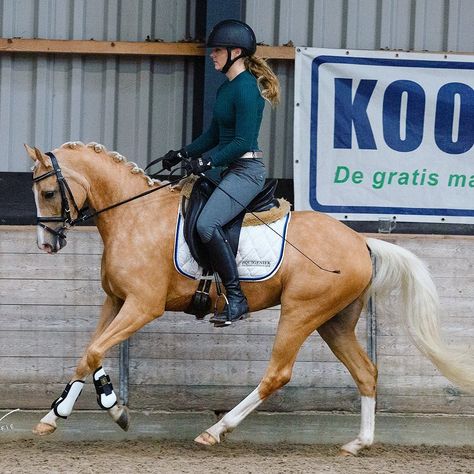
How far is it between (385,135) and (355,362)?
7.00ft

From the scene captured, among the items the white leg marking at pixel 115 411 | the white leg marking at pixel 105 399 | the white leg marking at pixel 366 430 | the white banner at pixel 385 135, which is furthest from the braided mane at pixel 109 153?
the white leg marking at pixel 366 430

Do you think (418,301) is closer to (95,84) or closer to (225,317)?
(225,317)

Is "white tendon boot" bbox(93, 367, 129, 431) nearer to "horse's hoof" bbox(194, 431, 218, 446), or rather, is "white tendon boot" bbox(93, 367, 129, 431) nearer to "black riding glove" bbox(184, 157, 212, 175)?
"horse's hoof" bbox(194, 431, 218, 446)

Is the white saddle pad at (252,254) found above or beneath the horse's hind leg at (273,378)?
above

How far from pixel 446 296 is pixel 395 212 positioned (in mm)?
784

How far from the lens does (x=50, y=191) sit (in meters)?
6.98

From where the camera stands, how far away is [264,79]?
7258 millimetres

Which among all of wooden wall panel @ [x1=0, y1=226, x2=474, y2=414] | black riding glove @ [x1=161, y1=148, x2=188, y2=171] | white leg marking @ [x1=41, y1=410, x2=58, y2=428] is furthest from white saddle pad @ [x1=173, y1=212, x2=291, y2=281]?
wooden wall panel @ [x1=0, y1=226, x2=474, y2=414]

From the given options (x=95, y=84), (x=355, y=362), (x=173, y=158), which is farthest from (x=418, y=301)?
(x=95, y=84)

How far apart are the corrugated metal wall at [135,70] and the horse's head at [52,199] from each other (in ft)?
6.46

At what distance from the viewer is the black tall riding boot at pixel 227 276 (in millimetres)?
7000

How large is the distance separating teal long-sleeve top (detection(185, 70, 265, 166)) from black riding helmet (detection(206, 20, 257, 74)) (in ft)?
0.47

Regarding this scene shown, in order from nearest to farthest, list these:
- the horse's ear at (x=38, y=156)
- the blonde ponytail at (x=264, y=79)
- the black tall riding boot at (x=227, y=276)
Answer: the horse's ear at (x=38, y=156) < the black tall riding boot at (x=227, y=276) < the blonde ponytail at (x=264, y=79)

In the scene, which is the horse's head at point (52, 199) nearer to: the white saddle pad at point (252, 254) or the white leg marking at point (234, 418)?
the white saddle pad at point (252, 254)
